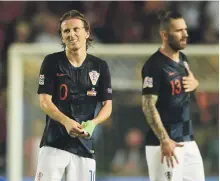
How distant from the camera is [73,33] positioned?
16.9 ft

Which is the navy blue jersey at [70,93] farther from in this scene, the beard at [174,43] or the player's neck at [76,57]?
the beard at [174,43]

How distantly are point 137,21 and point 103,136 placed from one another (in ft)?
7.38

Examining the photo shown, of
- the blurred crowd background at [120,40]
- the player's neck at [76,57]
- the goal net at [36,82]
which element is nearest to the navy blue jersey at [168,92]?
the player's neck at [76,57]

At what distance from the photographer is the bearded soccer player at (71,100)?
17.0 ft

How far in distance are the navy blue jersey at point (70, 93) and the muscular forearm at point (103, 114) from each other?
5 centimetres

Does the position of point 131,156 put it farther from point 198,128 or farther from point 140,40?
point 140,40

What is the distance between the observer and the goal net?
→ 8.71 m

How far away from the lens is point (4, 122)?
10.4 metres

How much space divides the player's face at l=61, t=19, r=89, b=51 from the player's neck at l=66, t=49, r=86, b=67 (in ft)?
0.20

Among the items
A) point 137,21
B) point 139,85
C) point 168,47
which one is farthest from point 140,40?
point 168,47

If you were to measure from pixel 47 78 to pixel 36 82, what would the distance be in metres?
4.37

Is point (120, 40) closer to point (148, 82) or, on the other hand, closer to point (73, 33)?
point (148, 82)

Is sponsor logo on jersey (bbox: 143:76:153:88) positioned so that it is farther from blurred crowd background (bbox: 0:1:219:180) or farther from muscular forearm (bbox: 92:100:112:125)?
blurred crowd background (bbox: 0:1:219:180)

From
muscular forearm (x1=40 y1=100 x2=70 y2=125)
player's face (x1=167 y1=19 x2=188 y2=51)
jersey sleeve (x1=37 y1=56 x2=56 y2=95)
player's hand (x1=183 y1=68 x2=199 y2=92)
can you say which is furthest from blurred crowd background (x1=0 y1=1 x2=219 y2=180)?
muscular forearm (x1=40 y1=100 x2=70 y2=125)
